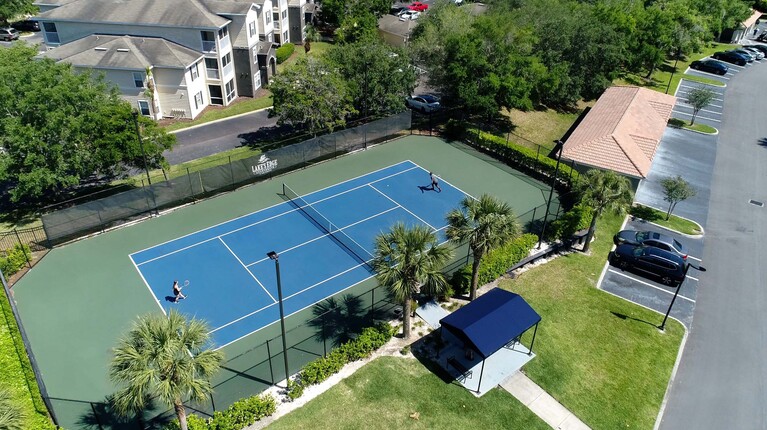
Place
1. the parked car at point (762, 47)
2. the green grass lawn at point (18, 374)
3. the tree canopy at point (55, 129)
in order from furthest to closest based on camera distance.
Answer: the parked car at point (762, 47)
the tree canopy at point (55, 129)
the green grass lawn at point (18, 374)

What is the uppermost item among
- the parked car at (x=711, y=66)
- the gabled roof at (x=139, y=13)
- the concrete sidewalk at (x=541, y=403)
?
the gabled roof at (x=139, y=13)

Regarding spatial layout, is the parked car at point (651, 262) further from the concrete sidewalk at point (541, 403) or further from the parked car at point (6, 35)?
the parked car at point (6, 35)

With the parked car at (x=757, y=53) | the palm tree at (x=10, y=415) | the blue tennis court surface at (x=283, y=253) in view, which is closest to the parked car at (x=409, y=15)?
the blue tennis court surface at (x=283, y=253)

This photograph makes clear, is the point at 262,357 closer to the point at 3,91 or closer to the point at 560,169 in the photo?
the point at 3,91

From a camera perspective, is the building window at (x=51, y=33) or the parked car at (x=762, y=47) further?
the parked car at (x=762, y=47)

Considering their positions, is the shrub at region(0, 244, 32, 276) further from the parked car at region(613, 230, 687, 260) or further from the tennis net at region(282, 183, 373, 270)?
the parked car at region(613, 230, 687, 260)

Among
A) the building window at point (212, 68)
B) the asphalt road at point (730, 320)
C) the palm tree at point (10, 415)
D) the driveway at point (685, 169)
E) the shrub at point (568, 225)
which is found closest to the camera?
the palm tree at point (10, 415)

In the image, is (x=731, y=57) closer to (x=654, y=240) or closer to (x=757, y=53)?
(x=757, y=53)
